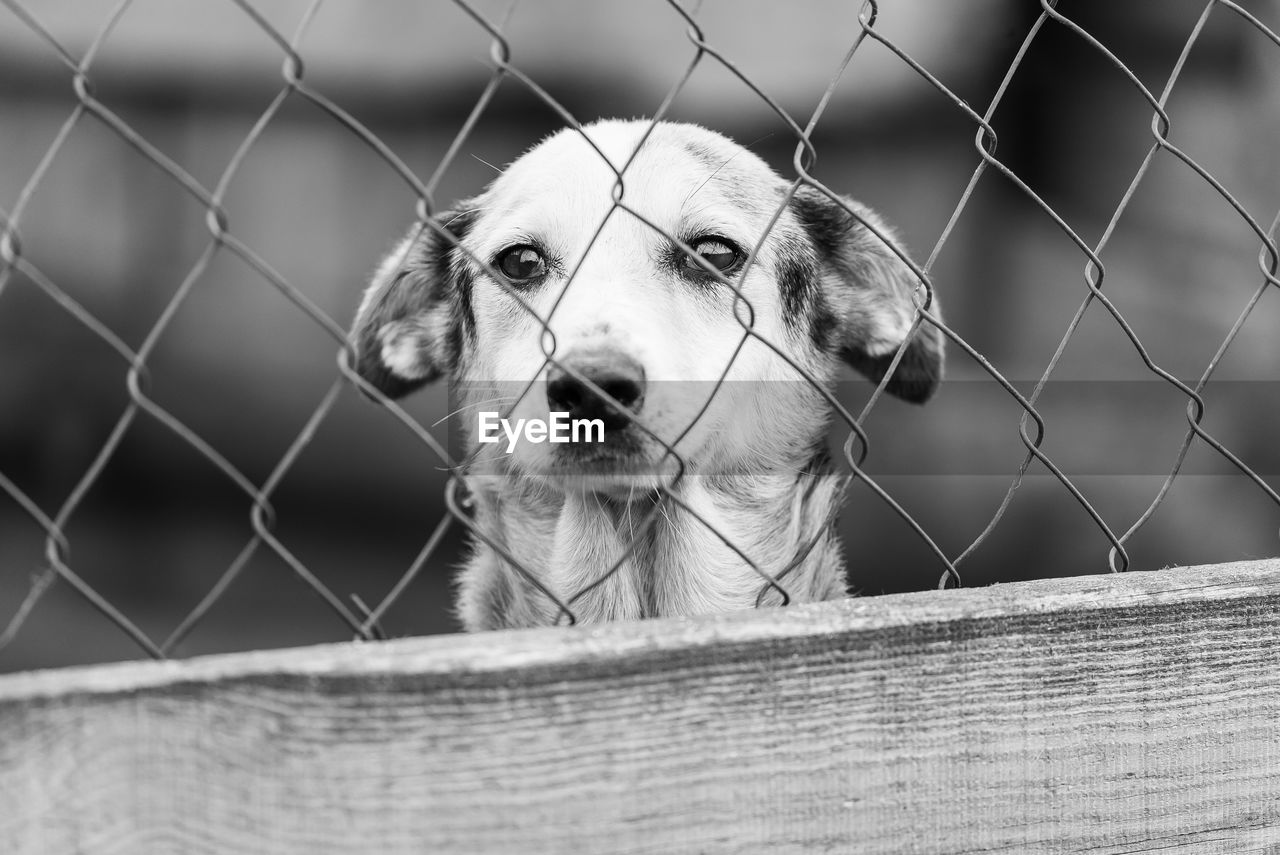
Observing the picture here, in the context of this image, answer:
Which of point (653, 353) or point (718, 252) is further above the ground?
point (718, 252)

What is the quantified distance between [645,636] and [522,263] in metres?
1.50

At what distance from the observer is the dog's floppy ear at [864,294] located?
2.67m

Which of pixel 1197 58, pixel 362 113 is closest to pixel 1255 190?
pixel 1197 58

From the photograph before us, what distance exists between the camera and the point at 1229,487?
5.03 metres

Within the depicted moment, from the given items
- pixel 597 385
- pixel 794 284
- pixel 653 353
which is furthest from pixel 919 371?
pixel 597 385

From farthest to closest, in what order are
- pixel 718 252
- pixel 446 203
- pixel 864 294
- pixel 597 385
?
pixel 446 203, pixel 864 294, pixel 718 252, pixel 597 385

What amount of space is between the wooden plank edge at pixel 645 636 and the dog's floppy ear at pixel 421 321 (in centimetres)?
169

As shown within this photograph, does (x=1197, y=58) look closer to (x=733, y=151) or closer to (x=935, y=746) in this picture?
(x=733, y=151)

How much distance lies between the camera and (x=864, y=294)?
2.79 meters

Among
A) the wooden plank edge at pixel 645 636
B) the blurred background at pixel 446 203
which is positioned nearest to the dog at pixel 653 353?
the wooden plank edge at pixel 645 636

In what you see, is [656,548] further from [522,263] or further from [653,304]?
[522,263]

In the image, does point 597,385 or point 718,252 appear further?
point 718,252

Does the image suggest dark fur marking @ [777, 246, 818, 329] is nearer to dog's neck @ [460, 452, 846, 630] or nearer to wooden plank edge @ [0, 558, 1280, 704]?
dog's neck @ [460, 452, 846, 630]

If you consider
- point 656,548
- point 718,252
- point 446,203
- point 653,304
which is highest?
point 446,203
